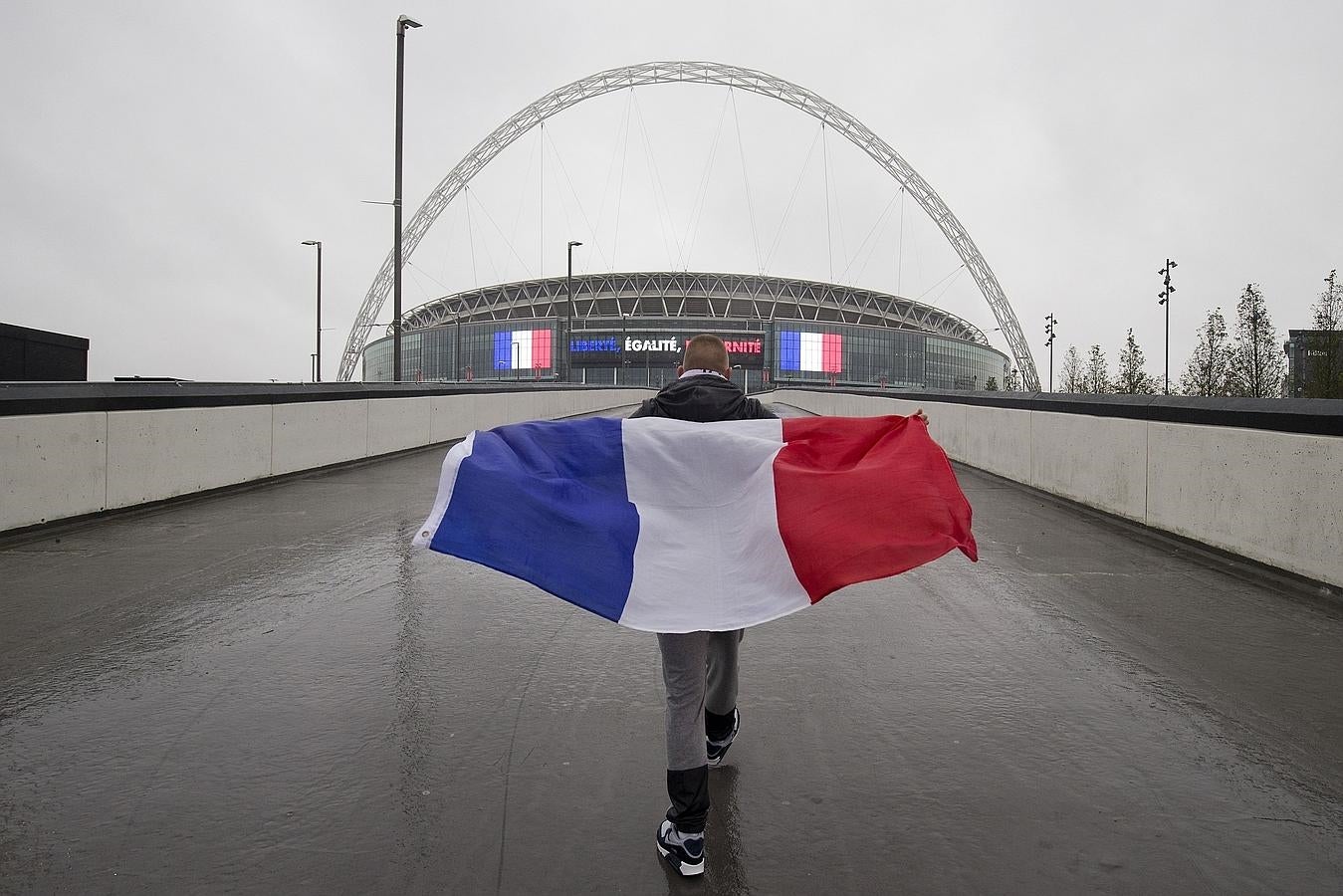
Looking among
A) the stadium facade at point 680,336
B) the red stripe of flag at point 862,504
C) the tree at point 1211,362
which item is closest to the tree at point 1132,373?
the tree at point 1211,362

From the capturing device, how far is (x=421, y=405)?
20.7m

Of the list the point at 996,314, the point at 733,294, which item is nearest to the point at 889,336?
the point at 996,314

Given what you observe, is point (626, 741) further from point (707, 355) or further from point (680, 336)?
point (680, 336)

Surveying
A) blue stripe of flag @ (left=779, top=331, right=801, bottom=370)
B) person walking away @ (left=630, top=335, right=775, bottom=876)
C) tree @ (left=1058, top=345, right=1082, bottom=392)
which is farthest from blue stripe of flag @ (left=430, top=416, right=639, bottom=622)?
blue stripe of flag @ (left=779, top=331, right=801, bottom=370)

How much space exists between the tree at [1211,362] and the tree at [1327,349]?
4764 millimetres

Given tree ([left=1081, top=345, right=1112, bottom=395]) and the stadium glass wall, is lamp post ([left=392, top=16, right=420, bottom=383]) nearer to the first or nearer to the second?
tree ([left=1081, top=345, right=1112, bottom=395])

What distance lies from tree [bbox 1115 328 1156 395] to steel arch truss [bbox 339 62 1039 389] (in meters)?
45.1

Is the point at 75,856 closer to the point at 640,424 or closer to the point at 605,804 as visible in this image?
the point at 605,804

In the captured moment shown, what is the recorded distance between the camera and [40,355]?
76.7 feet

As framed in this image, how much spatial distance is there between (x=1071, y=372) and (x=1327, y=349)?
46.1 m

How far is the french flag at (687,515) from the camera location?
3639 mm

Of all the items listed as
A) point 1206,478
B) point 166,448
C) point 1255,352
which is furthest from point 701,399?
point 1255,352

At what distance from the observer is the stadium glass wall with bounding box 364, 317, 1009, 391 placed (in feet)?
335

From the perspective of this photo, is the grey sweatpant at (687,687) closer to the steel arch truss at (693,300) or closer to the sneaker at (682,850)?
the sneaker at (682,850)
